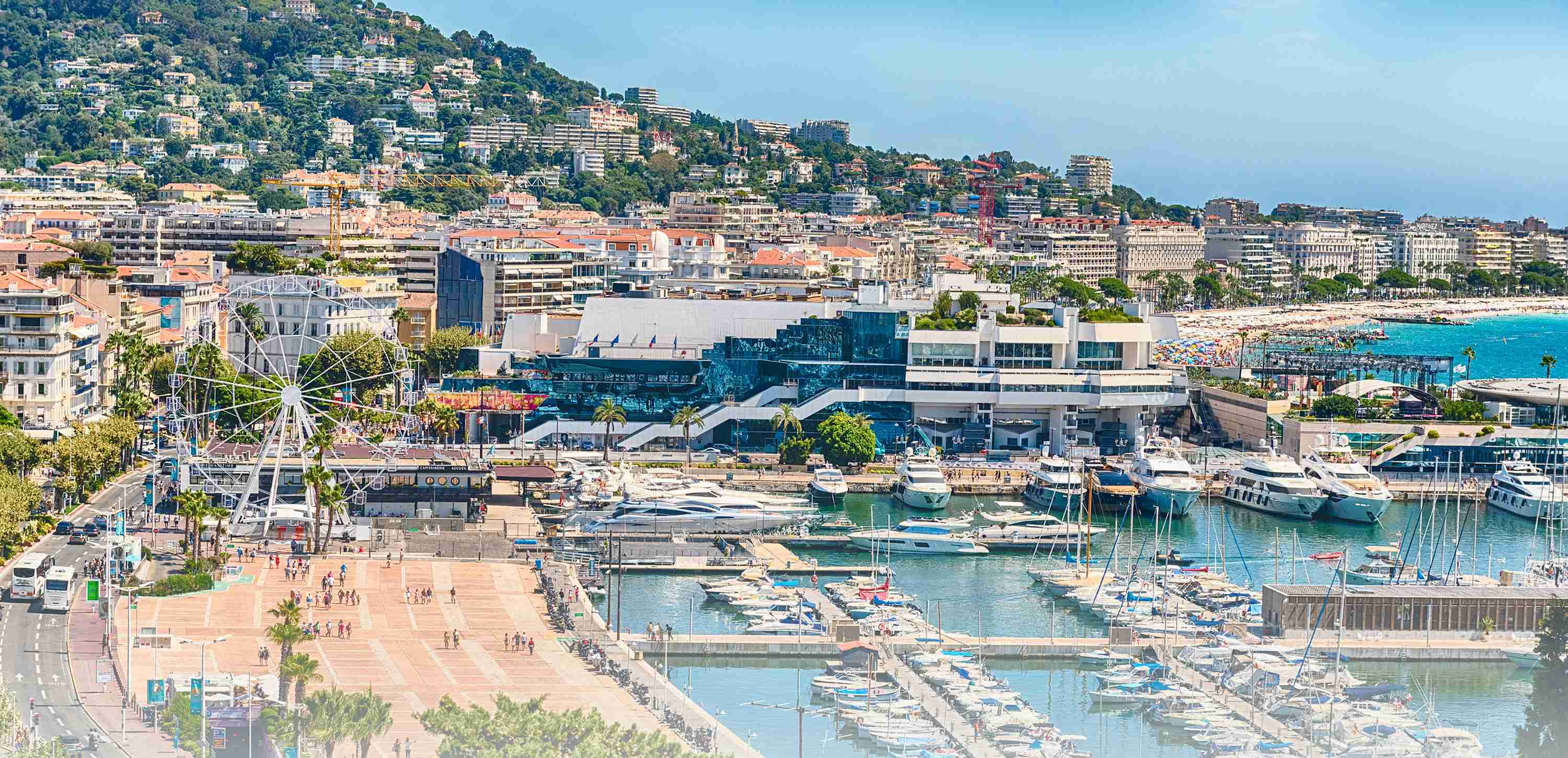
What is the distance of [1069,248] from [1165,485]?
10360cm

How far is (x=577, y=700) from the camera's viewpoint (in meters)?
33.5

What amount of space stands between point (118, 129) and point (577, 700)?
146 metres

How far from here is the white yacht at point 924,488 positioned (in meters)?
57.9

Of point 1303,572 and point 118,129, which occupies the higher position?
point 118,129

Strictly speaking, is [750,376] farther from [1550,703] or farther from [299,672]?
[1550,703]

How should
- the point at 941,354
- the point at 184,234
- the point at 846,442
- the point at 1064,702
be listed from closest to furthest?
the point at 1064,702
the point at 846,442
the point at 941,354
the point at 184,234

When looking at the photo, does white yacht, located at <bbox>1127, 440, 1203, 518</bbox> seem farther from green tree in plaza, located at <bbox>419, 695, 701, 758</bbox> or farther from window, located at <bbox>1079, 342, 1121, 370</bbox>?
green tree in plaza, located at <bbox>419, 695, 701, 758</bbox>

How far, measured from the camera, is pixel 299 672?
3117cm

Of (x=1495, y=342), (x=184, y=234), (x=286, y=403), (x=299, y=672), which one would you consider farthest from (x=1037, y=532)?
(x=1495, y=342)

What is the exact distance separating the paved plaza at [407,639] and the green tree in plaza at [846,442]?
59.6 ft

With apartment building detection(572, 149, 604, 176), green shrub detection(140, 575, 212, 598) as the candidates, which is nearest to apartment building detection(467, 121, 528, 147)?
apartment building detection(572, 149, 604, 176)

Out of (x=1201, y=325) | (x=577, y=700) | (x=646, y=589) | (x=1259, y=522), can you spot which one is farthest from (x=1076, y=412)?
(x=1201, y=325)

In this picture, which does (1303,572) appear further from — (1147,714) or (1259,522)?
(1147,714)

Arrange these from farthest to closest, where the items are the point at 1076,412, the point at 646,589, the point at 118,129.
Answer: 1. the point at 118,129
2. the point at 1076,412
3. the point at 646,589
